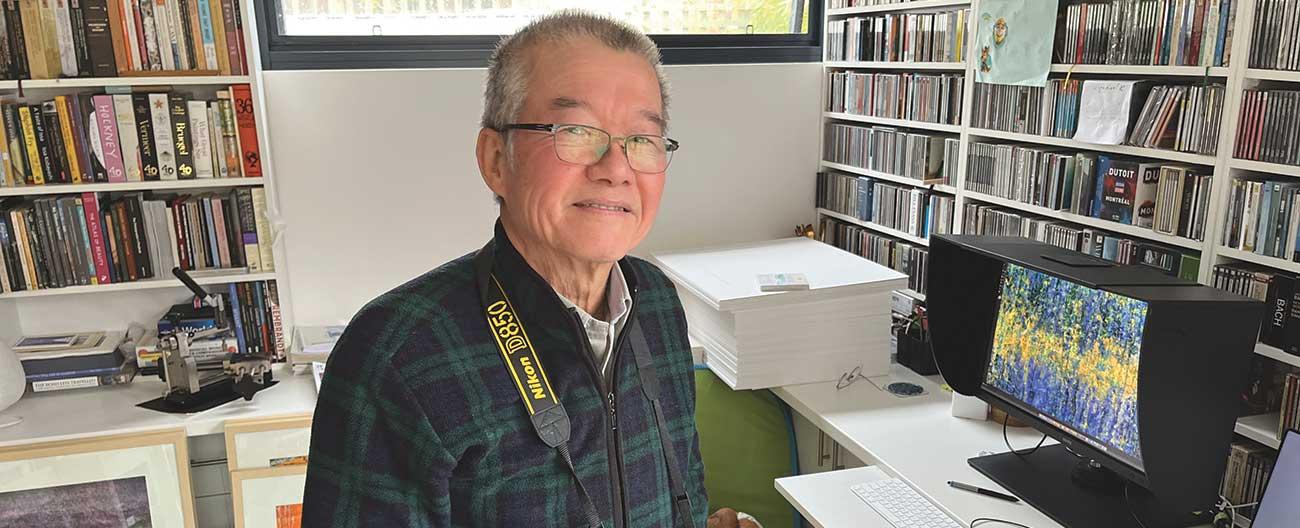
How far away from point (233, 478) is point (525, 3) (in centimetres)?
175

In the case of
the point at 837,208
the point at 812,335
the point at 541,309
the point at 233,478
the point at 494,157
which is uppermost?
the point at 494,157

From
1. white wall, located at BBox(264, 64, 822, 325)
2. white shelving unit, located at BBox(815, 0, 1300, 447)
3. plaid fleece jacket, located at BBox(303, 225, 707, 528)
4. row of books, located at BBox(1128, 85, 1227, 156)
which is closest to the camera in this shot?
plaid fleece jacket, located at BBox(303, 225, 707, 528)

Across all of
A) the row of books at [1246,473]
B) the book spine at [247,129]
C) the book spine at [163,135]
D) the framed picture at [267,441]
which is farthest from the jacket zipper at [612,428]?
the book spine at [163,135]

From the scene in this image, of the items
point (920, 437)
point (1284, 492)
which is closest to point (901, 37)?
point (920, 437)

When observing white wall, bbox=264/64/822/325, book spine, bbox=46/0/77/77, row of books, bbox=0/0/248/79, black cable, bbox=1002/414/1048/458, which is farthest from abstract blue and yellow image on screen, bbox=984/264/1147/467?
book spine, bbox=46/0/77/77

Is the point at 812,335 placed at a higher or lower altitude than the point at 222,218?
lower

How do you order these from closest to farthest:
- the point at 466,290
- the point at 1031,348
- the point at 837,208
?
1. the point at 466,290
2. the point at 1031,348
3. the point at 837,208

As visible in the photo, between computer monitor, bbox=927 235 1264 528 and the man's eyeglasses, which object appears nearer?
the man's eyeglasses

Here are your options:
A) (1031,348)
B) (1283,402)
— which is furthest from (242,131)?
(1283,402)

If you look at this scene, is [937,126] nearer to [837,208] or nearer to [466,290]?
[837,208]

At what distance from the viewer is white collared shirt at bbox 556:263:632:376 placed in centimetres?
111

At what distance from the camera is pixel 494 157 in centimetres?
105

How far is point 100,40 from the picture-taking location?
101 inches

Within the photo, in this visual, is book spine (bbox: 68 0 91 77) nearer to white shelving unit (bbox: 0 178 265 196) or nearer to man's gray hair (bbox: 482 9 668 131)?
white shelving unit (bbox: 0 178 265 196)
